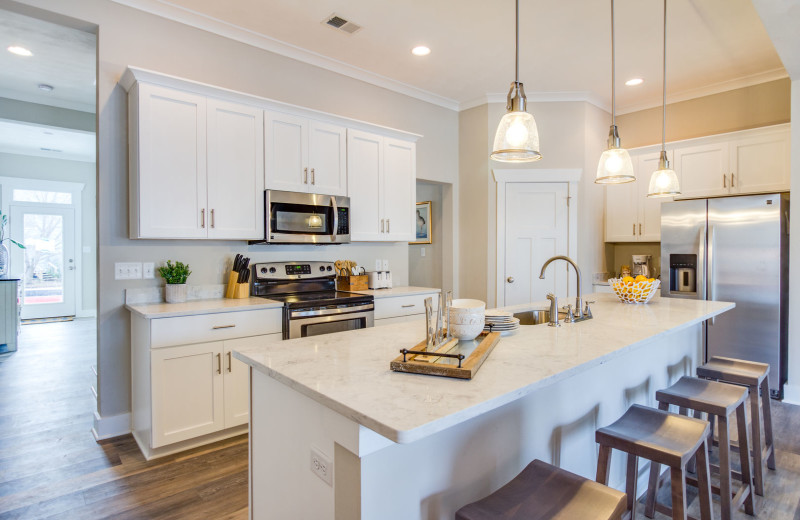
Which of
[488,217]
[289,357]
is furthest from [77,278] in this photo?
[289,357]

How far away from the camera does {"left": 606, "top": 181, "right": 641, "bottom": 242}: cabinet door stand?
4.79 metres

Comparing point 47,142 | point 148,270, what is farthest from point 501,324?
point 47,142

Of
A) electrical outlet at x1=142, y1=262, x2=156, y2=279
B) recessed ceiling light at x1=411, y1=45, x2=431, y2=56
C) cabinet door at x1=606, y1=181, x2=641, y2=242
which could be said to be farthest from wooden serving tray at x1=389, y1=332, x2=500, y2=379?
cabinet door at x1=606, y1=181, x2=641, y2=242

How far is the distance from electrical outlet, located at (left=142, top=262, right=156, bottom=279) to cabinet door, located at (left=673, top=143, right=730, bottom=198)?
4.63m

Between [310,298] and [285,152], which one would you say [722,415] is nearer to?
[310,298]

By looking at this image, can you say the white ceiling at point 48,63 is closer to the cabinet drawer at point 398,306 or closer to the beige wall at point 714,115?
the cabinet drawer at point 398,306

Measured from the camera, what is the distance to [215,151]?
297 cm

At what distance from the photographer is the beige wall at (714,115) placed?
4078 mm

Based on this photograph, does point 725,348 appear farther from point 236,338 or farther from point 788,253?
point 236,338

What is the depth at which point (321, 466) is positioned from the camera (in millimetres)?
1207

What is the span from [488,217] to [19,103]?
16.6 ft

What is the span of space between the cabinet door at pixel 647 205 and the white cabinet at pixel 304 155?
3.20m

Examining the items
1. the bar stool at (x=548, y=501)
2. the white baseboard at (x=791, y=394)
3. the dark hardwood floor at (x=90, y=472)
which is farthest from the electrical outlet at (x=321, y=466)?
the white baseboard at (x=791, y=394)

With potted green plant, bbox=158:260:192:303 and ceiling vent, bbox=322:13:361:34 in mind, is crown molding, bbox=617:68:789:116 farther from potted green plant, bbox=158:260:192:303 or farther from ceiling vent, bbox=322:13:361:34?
Result: potted green plant, bbox=158:260:192:303
